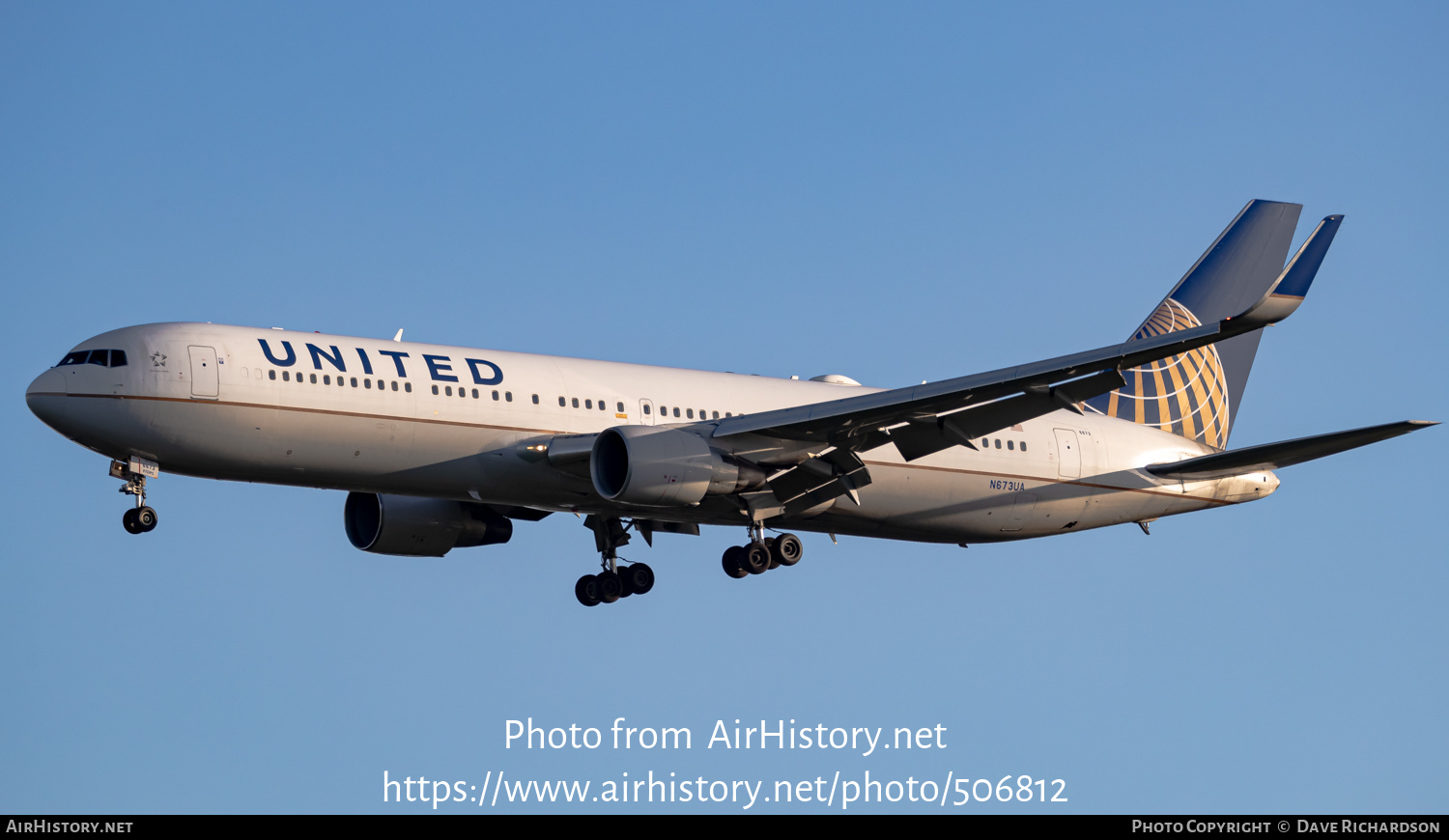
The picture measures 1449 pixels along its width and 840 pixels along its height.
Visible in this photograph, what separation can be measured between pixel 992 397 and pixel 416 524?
1513 centimetres

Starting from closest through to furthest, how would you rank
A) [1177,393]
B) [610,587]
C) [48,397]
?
[48,397] < [610,587] < [1177,393]

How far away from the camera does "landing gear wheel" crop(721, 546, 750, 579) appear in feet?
121

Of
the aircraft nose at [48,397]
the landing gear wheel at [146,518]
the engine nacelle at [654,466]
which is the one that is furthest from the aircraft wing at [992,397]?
the aircraft nose at [48,397]

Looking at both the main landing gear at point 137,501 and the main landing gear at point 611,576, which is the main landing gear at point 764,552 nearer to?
the main landing gear at point 611,576

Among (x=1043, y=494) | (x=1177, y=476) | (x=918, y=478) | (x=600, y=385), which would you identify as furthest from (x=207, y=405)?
(x=1177, y=476)

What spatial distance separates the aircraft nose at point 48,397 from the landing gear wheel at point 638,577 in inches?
552

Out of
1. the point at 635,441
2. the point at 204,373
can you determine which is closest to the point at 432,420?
the point at 635,441

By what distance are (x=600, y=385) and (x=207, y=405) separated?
8201 millimetres

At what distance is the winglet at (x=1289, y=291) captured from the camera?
28438mm

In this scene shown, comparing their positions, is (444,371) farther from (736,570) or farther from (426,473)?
(736,570)

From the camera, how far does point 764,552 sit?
36.4 metres

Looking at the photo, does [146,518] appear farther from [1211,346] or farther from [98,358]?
[1211,346]

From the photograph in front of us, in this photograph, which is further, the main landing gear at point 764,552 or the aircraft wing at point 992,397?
the main landing gear at point 764,552

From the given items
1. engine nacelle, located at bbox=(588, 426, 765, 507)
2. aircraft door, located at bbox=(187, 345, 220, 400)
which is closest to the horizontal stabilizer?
engine nacelle, located at bbox=(588, 426, 765, 507)
